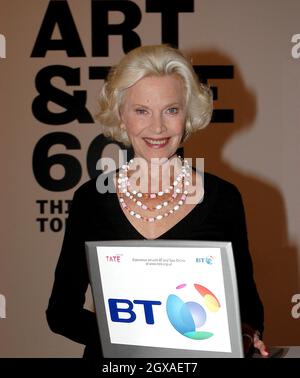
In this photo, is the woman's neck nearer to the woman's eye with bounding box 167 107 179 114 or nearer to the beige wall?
the woman's eye with bounding box 167 107 179 114

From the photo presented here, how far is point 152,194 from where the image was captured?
173 centimetres

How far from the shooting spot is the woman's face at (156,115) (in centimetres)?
159

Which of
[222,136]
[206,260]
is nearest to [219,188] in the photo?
[206,260]

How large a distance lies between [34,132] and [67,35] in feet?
1.52

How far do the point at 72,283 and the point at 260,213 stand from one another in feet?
5.33

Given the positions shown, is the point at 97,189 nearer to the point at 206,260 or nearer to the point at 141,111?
the point at 141,111

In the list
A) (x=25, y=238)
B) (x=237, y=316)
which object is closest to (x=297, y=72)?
(x=25, y=238)

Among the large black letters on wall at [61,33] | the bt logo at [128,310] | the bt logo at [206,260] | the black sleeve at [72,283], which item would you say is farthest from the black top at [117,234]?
the large black letters on wall at [61,33]

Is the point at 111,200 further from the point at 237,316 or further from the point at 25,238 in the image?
the point at 25,238

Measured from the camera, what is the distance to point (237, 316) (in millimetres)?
1149

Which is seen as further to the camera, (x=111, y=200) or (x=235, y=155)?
(x=235, y=155)

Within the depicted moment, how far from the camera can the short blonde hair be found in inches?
63.1

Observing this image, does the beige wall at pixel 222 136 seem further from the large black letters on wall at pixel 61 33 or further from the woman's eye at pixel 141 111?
the woman's eye at pixel 141 111

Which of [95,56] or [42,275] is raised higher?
[95,56]
